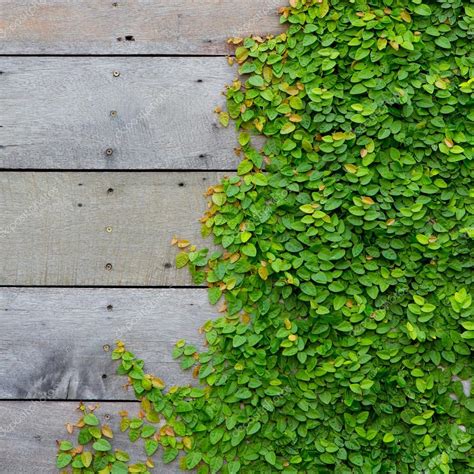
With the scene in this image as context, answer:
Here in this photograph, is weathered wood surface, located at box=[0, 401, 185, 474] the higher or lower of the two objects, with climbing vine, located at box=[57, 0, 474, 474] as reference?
lower

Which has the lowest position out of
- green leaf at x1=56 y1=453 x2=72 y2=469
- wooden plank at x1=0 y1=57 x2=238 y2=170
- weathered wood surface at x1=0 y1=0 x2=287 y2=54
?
green leaf at x1=56 y1=453 x2=72 y2=469

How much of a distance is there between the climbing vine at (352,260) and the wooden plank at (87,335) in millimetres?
100

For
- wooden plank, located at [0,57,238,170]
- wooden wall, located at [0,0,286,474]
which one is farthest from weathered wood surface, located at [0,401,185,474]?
wooden plank, located at [0,57,238,170]

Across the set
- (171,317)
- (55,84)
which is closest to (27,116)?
(55,84)

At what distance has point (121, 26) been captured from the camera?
1.38 meters

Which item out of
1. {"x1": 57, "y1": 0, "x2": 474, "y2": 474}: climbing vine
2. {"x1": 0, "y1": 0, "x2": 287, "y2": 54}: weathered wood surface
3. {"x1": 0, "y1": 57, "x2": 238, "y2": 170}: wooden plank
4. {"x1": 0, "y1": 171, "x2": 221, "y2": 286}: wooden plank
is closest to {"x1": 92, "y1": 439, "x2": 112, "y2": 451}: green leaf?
{"x1": 57, "y1": 0, "x2": 474, "y2": 474}: climbing vine

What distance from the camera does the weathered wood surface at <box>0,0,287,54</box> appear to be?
1373mm

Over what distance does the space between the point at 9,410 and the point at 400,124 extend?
1.12 meters

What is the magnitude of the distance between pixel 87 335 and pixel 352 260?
0.64 meters

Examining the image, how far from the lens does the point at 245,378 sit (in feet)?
4.31

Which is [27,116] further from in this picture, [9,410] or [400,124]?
[400,124]

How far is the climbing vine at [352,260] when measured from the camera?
130 cm

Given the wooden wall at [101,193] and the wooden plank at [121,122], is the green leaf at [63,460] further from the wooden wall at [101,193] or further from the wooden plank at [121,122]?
the wooden plank at [121,122]

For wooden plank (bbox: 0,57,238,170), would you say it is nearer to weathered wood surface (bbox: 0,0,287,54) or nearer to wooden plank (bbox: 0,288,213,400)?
weathered wood surface (bbox: 0,0,287,54)
